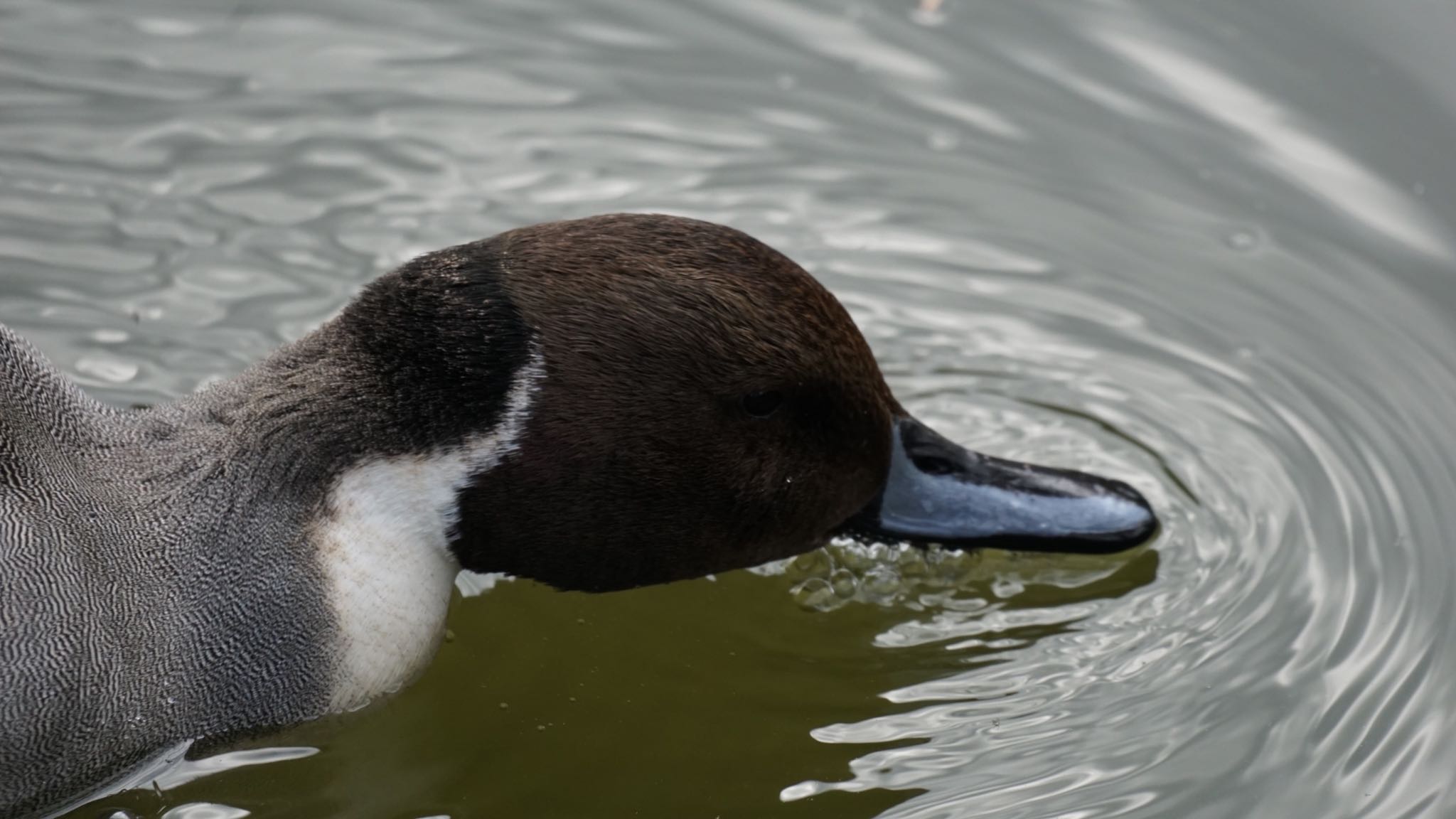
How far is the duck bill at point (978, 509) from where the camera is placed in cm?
385

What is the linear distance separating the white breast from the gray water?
0.21 meters

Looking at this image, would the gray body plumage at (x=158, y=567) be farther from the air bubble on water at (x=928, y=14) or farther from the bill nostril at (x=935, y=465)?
the air bubble on water at (x=928, y=14)

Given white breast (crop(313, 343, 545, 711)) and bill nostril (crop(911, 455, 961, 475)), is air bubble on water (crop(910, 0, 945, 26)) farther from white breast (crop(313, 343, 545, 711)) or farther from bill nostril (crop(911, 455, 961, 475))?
white breast (crop(313, 343, 545, 711))

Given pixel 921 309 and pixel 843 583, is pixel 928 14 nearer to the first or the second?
pixel 921 309

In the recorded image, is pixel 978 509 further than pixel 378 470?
Yes

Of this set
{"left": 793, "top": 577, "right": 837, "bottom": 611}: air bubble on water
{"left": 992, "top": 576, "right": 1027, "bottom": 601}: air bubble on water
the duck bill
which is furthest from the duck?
{"left": 992, "top": 576, "right": 1027, "bottom": 601}: air bubble on water

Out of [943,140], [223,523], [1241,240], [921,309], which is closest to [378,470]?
[223,523]

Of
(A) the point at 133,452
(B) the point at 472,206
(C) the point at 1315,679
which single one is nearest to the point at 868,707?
(C) the point at 1315,679

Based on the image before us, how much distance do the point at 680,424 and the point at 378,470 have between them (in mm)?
570

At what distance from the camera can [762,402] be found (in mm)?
3539

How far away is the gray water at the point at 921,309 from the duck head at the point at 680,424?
43cm

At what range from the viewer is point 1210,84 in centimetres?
580

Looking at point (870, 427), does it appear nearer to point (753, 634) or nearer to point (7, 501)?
point (753, 634)

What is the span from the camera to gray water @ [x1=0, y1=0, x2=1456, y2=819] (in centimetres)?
383
